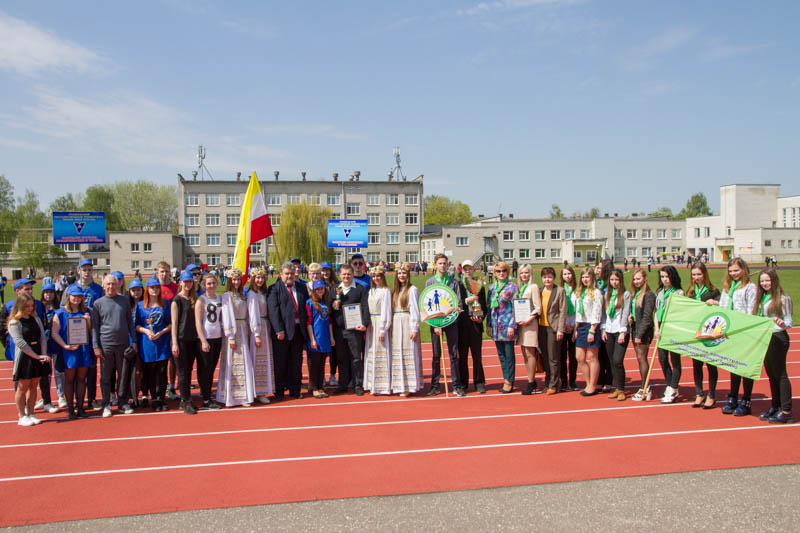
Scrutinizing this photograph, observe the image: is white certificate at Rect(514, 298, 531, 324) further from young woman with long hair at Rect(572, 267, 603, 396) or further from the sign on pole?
the sign on pole

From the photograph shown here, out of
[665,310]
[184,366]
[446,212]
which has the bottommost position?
[184,366]

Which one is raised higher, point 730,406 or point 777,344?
point 777,344

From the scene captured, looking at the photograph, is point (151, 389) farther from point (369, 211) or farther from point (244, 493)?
point (369, 211)

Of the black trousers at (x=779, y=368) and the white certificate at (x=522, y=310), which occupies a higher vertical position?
the white certificate at (x=522, y=310)

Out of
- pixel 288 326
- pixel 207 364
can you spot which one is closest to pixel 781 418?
pixel 288 326

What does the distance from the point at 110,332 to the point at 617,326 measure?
712 cm

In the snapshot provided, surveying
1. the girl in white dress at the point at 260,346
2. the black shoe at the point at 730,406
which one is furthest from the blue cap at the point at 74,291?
the black shoe at the point at 730,406

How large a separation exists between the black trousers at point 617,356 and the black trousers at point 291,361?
4.68 m

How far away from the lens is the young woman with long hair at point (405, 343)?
27.8 ft

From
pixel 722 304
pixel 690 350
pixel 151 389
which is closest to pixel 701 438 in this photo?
pixel 690 350

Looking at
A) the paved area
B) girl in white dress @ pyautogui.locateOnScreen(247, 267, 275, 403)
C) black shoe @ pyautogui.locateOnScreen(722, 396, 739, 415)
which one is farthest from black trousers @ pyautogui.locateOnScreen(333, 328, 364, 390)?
black shoe @ pyautogui.locateOnScreen(722, 396, 739, 415)

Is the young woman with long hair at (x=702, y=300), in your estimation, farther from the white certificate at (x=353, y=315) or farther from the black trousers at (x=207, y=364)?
the black trousers at (x=207, y=364)

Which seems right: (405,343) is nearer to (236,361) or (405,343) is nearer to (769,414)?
(236,361)

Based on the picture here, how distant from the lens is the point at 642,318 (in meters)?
7.79
